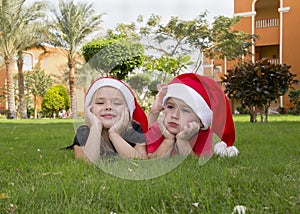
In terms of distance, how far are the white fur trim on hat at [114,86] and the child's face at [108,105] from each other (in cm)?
2

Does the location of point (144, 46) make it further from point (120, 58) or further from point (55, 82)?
point (55, 82)

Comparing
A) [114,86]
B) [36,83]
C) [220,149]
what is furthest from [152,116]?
[36,83]

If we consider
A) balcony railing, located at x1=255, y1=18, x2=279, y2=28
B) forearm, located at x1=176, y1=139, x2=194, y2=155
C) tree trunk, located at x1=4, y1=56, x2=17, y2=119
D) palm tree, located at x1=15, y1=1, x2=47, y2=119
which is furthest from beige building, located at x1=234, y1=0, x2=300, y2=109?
forearm, located at x1=176, y1=139, x2=194, y2=155

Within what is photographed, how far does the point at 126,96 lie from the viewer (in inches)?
99.2

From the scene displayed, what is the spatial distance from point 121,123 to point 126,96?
183 millimetres

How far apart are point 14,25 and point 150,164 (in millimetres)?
19969

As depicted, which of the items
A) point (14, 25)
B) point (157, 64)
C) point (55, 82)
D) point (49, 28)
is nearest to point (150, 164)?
point (157, 64)

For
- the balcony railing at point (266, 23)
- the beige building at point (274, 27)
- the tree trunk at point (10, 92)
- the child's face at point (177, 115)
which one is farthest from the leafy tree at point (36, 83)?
the child's face at point (177, 115)

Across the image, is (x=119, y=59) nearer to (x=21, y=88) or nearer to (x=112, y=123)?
(x=112, y=123)

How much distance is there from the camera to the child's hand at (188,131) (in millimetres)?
2518

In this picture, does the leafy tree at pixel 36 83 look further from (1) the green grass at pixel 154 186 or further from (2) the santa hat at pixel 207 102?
(2) the santa hat at pixel 207 102

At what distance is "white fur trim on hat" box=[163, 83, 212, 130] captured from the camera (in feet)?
8.14

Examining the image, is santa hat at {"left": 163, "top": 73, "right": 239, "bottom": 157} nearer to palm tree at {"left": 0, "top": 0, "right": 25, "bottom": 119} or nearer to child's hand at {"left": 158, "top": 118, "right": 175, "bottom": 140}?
child's hand at {"left": 158, "top": 118, "right": 175, "bottom": 140}

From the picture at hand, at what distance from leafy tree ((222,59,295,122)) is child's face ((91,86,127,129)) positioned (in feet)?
21.2
